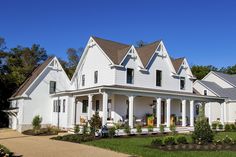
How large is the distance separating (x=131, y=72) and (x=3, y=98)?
19564 millimetres

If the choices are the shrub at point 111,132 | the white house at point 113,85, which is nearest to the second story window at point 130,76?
the white house at point 113,85

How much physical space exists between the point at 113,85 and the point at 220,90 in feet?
81.2

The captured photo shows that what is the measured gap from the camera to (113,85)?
90.6 ft

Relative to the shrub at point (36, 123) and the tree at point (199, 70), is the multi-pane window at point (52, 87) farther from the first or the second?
the tree at point (199, 70)

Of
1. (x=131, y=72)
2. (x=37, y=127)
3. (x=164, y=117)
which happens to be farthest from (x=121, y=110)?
(x=37, y=127)

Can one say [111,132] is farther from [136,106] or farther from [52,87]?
[52,87]

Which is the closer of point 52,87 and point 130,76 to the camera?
point 130,76

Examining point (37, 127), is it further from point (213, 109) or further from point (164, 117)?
point (213, 109)

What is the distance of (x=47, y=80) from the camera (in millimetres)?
34125

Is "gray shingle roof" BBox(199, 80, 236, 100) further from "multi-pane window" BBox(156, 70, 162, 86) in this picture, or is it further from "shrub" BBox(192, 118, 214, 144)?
"shrub" BBox(192, 118, 214, 144)

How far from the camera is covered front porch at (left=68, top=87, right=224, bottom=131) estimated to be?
25906mm

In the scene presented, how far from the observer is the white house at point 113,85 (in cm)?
2867

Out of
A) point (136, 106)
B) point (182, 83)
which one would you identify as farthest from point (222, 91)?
point (136, 106)

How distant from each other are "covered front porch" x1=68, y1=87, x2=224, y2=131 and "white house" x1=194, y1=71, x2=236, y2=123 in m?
9.61
